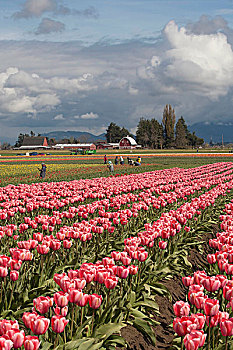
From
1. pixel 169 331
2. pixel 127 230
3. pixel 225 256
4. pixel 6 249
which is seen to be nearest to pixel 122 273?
pixel 169 331

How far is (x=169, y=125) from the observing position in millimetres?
141500

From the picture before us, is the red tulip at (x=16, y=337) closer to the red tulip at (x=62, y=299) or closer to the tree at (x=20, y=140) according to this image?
the red tulip at (x=62, y=299)

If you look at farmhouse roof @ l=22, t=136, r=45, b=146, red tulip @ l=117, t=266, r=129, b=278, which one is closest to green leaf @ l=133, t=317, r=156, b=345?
red tulip @ l=117, t=266, r=129, b=278

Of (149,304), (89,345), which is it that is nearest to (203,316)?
(89,345)

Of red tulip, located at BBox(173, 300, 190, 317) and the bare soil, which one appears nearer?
red tulip, located at BBox(173, 300, 190, 317)

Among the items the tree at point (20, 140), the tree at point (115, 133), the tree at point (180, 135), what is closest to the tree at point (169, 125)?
the tree at point (180, 135)

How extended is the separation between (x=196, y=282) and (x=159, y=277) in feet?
5.71

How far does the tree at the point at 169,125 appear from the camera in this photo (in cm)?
14175

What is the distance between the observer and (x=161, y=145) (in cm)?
14038

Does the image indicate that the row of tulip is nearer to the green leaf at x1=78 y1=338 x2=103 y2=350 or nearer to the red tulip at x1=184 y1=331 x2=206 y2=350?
the red tulip at x1=184 y1=331 x2=206 y2=350

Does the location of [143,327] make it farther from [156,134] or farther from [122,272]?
[156,134]

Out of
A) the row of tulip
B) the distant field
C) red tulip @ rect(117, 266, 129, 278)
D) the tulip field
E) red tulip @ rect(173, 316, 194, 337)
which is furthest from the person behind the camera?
the distant field

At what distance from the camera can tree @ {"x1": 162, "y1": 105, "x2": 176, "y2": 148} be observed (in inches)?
5581

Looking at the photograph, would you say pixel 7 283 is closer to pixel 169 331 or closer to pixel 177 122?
pixel 169 331
